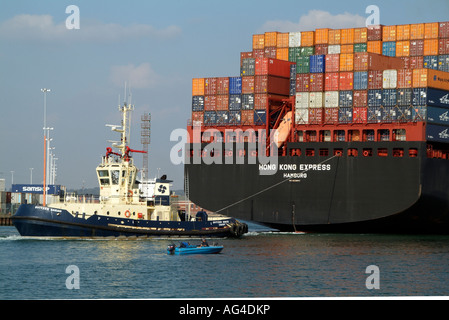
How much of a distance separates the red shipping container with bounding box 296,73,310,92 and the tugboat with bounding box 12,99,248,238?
1443 cm

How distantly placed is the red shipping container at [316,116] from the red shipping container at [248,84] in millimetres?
5529

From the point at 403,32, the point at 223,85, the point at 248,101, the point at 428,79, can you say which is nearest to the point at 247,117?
the point at 248,101

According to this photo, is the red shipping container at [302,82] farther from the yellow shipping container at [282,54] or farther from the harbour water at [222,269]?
the harbour water at [222,269]

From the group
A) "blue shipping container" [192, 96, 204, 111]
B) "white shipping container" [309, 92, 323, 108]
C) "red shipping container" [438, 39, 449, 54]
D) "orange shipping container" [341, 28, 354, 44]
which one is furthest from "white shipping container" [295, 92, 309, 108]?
"red shipping container" [438, 39, 449, 54]

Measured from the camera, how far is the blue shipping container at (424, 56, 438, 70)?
57312mm

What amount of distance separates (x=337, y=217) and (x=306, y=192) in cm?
308

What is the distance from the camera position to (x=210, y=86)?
194 ft

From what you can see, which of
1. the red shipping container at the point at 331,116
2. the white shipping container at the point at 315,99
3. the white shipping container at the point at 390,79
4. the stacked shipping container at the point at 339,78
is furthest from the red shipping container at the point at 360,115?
the white shipping container at the point at 315,99

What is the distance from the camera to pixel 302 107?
55344mm

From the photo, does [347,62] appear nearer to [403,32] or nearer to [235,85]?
[403,32]

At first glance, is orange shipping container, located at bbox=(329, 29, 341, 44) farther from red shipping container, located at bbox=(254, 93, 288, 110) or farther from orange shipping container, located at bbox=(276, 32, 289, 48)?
red shipping container, located at bbox=(254, 93, 288, 110)

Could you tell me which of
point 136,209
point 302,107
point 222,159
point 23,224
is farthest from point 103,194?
point 302,107
